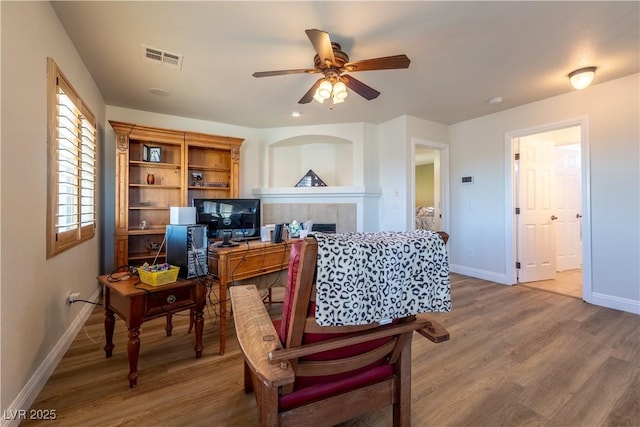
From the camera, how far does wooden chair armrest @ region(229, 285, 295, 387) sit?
2.83ft

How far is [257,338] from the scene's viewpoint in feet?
3.52

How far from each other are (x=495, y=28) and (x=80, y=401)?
358 centimetres

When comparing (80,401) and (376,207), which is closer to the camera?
(80,401)

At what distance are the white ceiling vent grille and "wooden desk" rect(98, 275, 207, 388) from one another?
72.1 inches

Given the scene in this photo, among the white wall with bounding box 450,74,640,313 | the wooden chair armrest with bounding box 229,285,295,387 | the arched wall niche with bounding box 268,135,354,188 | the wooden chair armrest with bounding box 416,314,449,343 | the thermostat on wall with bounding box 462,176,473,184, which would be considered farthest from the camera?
the arched wall niche with bounding box 268,135,354,188

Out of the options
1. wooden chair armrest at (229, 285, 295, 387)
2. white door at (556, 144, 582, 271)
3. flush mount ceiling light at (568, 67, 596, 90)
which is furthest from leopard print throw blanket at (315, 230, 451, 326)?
white door at (556, 144, 582, 271)

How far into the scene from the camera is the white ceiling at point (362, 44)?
184 centimetres

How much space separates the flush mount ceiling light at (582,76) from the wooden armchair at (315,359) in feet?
9.44

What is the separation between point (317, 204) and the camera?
4.44m

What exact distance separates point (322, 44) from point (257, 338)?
179 centimetres

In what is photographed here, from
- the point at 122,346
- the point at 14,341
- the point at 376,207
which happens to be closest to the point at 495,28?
the point at 376,207

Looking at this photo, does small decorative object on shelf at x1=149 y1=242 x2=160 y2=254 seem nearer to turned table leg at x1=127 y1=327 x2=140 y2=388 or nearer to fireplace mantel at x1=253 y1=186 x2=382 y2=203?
fireplace mantel at x1=253 y1=186 x2=382 y2=203

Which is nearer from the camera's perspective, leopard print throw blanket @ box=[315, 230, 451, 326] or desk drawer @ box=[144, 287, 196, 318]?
leopard print throw blanket @ box=[315, 230, 451, 326]

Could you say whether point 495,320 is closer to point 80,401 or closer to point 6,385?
point 80,401
